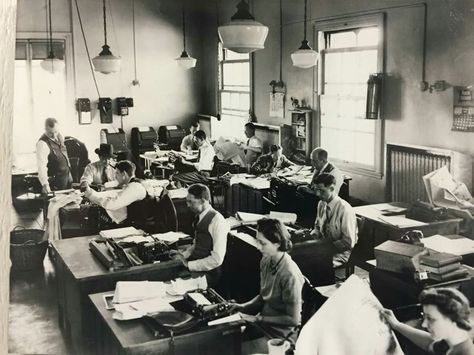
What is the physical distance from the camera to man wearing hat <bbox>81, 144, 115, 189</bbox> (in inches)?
234

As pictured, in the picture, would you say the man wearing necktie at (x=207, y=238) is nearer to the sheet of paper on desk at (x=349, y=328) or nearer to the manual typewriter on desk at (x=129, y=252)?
the manual typewriter on desk at (x=129, y=252)

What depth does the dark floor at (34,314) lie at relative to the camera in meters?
3.80

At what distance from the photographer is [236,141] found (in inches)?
380

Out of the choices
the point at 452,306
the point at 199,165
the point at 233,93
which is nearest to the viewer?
the point at 452,306

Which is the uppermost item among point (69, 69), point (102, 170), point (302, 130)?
point (69, 69)

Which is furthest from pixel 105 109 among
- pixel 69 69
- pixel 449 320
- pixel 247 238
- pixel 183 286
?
pixel 449 320

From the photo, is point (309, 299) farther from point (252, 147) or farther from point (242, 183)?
point (252, 147)

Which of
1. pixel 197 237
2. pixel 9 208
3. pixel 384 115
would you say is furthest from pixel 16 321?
pixel 384 115

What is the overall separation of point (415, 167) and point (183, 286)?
3566mm

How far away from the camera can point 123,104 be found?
34.2ft

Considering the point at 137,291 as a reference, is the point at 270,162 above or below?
above

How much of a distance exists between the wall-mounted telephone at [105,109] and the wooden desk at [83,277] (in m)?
6.63

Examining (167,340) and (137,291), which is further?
(137,291)

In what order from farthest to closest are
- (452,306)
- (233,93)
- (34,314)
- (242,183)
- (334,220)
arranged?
1. (233,93)
2. (242,183)
3. (34,314)
4. (334,220)
5. (452,306)
